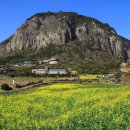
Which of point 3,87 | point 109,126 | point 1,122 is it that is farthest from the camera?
point 3,87

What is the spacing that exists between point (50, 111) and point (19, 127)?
996 cm

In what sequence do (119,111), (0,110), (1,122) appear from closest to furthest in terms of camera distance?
(1,122) < (119,111) < (0,110)

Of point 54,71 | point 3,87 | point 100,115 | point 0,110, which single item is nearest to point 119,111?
point 100,115

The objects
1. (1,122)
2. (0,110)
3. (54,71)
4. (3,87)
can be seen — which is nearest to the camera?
(1,122)

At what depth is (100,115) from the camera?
79.8 feet

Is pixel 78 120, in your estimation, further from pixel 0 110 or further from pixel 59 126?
pixel 0 110

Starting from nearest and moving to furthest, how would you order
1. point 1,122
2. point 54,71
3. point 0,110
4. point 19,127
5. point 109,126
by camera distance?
point 109,126
point 19,127
point 1,122
point 0,110
point 54,71

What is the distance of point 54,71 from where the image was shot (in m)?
181

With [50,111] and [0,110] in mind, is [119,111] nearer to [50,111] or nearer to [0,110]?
[50,111]

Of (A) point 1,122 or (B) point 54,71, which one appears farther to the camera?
(B) point 54,71

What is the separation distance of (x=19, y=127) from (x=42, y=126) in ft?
3.51

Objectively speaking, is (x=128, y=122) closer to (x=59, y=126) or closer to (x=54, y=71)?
(x=59, y=126)

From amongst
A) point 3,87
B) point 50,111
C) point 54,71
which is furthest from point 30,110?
point 54,71

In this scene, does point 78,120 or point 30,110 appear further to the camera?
point 30,110
